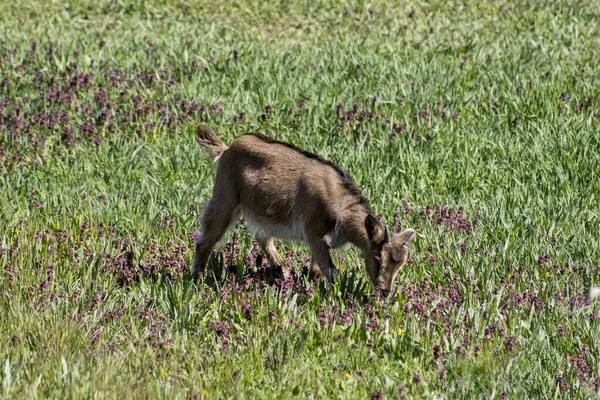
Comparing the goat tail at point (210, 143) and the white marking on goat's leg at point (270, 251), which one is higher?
the goat tail at point (210, 143)

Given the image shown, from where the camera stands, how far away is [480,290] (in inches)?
301

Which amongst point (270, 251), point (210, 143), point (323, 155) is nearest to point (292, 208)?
point (270, 251)

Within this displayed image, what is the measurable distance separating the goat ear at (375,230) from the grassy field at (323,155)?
36 centimetres

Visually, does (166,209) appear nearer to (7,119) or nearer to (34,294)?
(34,294)

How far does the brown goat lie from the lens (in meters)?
7.51

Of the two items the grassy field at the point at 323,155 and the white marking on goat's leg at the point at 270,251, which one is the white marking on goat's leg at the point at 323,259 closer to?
the grassy field at the point at 323,155

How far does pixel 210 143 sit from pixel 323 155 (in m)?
2.16

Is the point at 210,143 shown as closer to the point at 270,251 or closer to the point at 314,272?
the point at 270,251

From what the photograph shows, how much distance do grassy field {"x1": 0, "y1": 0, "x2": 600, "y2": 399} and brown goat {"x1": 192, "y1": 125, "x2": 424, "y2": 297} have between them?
0.25 m

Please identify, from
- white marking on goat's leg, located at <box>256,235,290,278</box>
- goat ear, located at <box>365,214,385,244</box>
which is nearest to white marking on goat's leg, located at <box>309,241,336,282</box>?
goat ear, located at <box>365,214,385,244</box>

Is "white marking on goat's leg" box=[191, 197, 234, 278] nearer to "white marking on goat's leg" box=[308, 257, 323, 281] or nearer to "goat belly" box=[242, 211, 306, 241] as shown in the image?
"goat belly" box=[242, 211, 306, 241]

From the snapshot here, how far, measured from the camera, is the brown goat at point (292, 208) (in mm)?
7506

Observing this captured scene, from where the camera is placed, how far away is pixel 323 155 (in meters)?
10.8

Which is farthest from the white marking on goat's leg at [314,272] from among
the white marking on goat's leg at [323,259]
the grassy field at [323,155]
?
the grassy field at [323,155]
